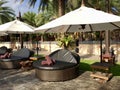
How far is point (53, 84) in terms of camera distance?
820 cm

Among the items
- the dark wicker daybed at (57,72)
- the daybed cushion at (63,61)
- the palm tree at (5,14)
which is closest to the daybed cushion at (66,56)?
the daybed cushion at (63,61)

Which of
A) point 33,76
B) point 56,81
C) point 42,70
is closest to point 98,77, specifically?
point 56,81

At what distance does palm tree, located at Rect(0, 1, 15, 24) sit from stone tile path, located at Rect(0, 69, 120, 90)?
24.8 metres

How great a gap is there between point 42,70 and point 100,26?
12.5 ft

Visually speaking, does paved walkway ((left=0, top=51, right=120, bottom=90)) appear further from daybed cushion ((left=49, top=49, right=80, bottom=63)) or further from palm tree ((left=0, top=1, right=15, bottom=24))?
palm tree ((left=0, top=1, right=15, bottom=24))

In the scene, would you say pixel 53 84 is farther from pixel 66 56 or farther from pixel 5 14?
pixel 5 14

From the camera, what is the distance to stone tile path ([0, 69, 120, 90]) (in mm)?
7688

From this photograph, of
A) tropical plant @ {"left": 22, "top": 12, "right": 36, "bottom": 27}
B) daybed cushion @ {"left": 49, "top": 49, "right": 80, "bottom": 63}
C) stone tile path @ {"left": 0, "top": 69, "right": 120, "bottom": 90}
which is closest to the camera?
stone tile path @ {"left": 0, "top": 69, "right": 120, "bottom": 90}

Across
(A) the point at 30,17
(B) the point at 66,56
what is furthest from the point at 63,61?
(A) the point at 30,17

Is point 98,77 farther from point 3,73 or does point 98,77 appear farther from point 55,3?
point 55,3

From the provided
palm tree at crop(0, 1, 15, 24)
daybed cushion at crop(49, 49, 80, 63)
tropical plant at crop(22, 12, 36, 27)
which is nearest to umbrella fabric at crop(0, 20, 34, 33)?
daybed cushion at crop(49, 49, 80, 63)

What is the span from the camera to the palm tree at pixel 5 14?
1300 inches

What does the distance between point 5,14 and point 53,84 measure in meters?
27.7

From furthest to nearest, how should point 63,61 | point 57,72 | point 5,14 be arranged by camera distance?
point 5,14 → point 63,61 → point 57,72
